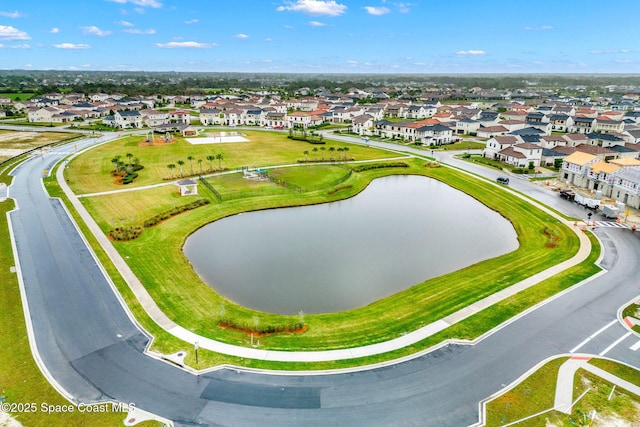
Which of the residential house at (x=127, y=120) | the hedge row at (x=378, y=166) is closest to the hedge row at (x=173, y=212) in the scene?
the hedge row at (x=378, y=166)

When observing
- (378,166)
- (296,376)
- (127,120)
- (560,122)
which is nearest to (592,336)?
(296,376)

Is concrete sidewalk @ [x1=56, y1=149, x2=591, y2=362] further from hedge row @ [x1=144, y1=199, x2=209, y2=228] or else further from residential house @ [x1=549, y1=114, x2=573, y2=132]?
residential house @ [x1=549, y1=114, x2=573, y2=132]

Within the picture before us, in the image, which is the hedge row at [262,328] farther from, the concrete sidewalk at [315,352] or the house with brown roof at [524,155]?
the house with brown roof at [524,155]

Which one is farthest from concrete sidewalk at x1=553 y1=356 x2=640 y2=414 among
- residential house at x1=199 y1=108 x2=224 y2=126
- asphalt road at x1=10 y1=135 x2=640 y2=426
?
residential house at x1=199 y1=108 x2=224 y2=126

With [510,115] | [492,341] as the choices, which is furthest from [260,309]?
[510,115]

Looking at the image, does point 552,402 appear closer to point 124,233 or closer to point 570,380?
point 570,380
